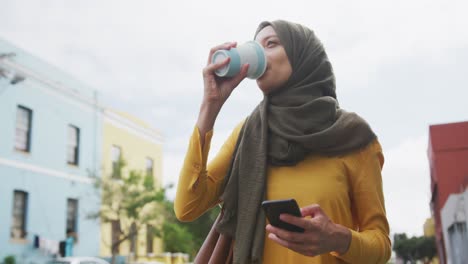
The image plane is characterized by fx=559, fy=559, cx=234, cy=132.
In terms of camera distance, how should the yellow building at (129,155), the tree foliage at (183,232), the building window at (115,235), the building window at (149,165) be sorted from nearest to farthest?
the building window at (115,235) < the tree foliage at (183,232) < the yellow building at (129,155) < the building window at (149,165)

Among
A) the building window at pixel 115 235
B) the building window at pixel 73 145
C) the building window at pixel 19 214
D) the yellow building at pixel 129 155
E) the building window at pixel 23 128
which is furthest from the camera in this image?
the yellow building at pixel 129 155

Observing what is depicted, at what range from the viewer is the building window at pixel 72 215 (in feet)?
51.5

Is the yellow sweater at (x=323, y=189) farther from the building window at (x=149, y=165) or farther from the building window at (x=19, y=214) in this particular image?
the building window at (x=149, y=165)

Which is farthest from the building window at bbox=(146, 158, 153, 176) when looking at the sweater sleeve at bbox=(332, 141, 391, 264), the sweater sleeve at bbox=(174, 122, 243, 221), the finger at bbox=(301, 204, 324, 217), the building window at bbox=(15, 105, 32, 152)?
the finger at bbox=(301, 204, 324, 217)

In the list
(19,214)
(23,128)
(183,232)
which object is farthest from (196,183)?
(183,232)

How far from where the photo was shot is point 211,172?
1.58 metres

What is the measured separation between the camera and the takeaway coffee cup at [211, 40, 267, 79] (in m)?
1.39

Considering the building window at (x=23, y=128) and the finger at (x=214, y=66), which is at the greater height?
the building window at (x=23, y=128)

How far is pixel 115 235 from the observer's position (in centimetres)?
1611

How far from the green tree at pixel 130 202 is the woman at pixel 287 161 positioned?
14379 millimetres

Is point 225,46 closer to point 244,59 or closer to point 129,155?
point 244,59

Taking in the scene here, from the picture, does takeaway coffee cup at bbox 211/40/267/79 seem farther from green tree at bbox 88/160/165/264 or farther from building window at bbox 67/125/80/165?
building window at bbox 67/125/80/165

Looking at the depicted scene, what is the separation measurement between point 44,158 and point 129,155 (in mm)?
4315

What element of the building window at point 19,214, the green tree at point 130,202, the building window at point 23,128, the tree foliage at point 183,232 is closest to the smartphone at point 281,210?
the building window at point 19,214
